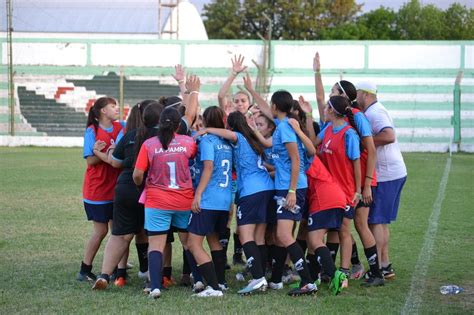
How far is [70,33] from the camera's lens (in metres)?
48.2

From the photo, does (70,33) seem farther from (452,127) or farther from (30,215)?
(30,215)

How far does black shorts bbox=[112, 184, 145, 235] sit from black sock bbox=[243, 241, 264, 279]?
1.11 metres

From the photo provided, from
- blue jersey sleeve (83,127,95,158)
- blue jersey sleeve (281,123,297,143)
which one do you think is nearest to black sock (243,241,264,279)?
blue jersey sleeve (281,123,297,143)

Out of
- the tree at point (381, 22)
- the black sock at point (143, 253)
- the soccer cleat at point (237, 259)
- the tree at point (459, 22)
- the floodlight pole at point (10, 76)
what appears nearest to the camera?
the black sock at point (143, 253)

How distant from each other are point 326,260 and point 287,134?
1.22 meters

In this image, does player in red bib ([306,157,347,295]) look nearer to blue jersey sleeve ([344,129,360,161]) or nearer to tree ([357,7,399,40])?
blue jersey sleeve ([344,129,360,161])

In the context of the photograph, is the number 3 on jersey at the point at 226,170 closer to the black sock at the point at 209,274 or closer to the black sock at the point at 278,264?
the black sock at the point at 209,274

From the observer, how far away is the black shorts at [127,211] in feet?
26.4

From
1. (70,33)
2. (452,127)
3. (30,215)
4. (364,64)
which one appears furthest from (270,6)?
(30,215)

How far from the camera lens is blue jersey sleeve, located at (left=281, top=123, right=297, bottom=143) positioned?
7770 millimetres

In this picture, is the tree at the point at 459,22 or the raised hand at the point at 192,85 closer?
the raised hand at the point at 192,85

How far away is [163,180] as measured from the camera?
7.64 m

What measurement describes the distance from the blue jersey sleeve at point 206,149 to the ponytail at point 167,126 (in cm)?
31

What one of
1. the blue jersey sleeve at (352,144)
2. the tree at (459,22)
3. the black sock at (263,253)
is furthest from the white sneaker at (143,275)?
the tree at (459,22)
